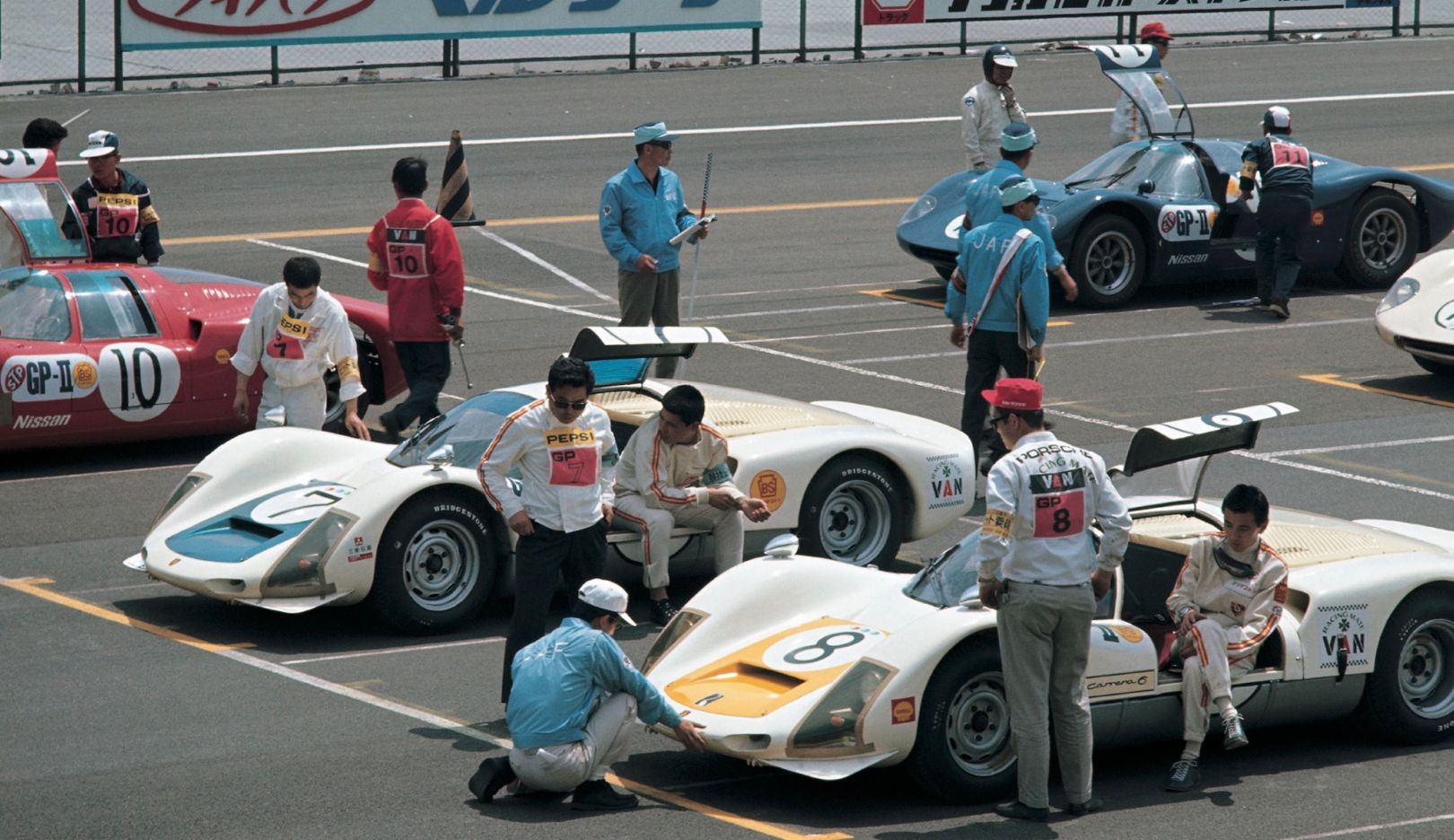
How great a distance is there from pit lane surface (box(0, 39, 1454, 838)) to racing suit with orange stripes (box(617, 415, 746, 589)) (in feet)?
A: 1.53

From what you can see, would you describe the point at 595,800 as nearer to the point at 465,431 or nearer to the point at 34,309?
the point at 465,431

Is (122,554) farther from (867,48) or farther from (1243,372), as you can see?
(867,48)

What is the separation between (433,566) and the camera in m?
9.95

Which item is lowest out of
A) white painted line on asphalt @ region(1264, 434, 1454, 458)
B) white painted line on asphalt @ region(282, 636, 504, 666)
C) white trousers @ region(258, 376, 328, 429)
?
white painted line on asphalt @ region(282, 636, 504, 666)

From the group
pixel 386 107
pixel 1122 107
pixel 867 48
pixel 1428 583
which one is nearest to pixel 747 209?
pixel 1122 107

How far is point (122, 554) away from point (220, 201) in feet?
39.1

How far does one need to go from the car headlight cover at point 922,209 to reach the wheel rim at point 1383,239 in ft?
13.5

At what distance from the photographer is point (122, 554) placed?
11297 mm

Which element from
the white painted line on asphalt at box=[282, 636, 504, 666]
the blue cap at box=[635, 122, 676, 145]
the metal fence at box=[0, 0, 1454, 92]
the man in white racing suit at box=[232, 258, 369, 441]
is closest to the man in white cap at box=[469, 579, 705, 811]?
the white painted line on asphalt at box=[282, 636, 504, 666]

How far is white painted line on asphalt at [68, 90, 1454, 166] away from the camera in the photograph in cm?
2489

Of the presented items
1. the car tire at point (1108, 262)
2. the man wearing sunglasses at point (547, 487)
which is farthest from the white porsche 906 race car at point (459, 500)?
the car tire at point (1108, 262)

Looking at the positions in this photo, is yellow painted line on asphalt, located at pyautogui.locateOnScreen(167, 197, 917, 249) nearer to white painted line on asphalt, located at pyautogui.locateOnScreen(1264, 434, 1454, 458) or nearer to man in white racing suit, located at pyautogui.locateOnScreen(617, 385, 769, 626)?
white painted line on asphalt, located at pyautogui.locateOnScreen(1264, 434, 1454, 458)

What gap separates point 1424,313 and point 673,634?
8.83 meters

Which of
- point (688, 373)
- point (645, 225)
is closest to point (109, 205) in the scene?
point (645, 225)
